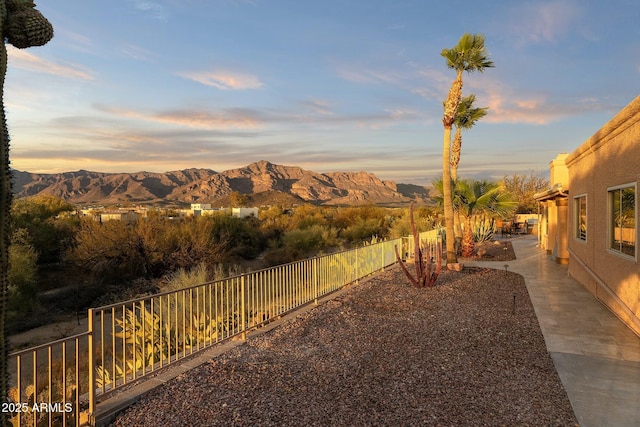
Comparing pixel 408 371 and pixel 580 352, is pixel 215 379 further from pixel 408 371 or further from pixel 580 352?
pixel 580 352

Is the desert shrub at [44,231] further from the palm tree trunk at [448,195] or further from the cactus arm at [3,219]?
the cactus arm at [3,219]

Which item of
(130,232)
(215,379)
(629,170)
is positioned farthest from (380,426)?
(130,232)

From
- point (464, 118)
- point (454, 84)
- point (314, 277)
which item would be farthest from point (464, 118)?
point (314, 277)

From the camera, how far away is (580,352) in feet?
19.1

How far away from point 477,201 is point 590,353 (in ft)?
38.9

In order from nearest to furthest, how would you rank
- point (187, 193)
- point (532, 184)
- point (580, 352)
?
point (580, 352) < point (532, 184) < point (187, 193)

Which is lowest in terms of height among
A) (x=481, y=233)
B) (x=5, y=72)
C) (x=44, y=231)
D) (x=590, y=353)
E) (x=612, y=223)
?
(x=590, y=353)

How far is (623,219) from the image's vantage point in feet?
24.5

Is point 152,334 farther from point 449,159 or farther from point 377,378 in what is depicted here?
point 449,159

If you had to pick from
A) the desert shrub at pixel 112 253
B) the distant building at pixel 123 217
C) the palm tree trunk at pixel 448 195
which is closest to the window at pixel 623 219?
the palm tree trunk at pixel 448 195

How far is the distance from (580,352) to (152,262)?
13693 mm

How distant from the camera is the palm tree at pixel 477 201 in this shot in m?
17.1

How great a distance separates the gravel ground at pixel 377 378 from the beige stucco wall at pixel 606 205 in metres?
1.62

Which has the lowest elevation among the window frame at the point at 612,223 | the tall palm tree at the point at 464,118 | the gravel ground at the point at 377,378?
the gravel ground at the point at 377,378
